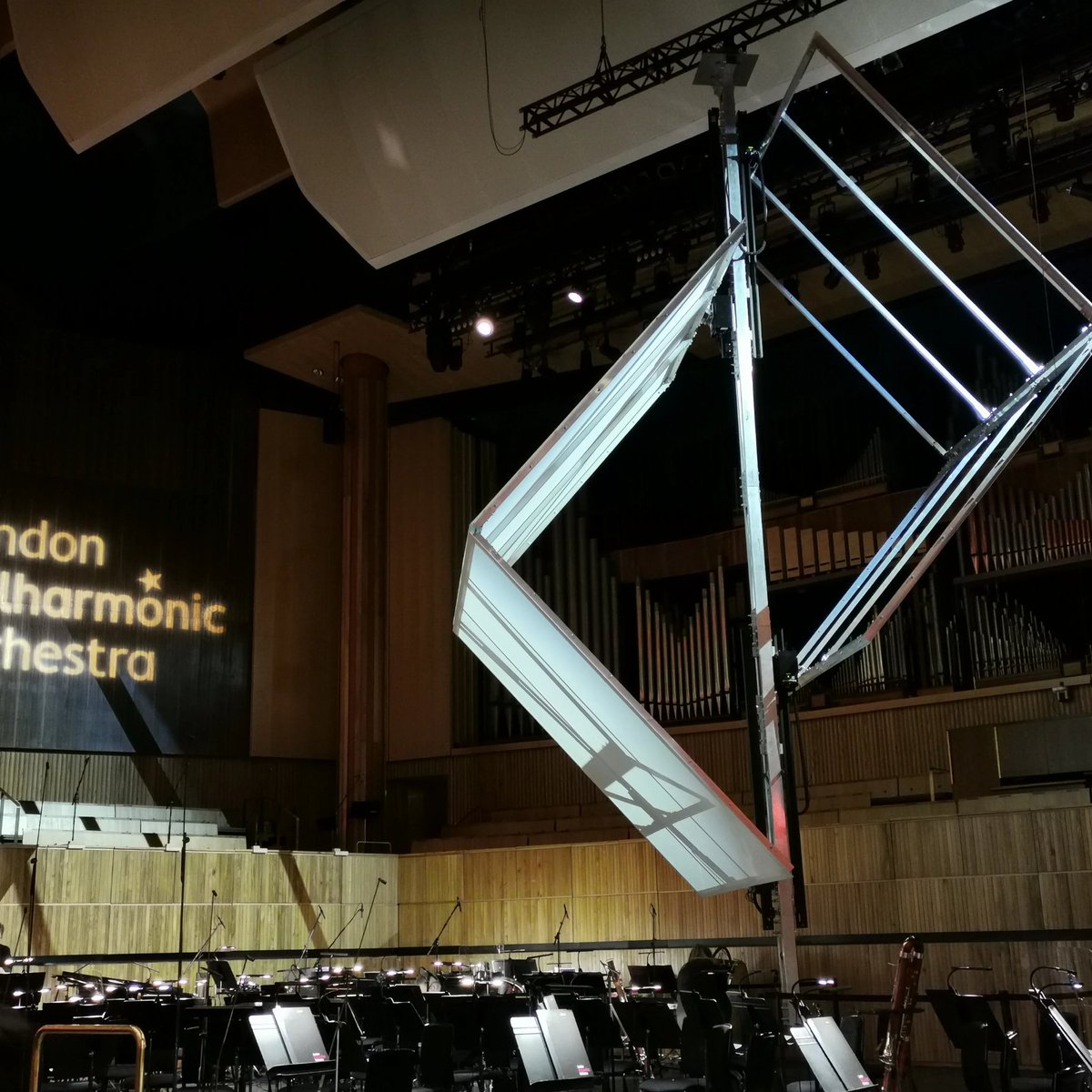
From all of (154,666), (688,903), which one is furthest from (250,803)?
(688,903)

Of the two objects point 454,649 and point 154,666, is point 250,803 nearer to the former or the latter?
point 154,666

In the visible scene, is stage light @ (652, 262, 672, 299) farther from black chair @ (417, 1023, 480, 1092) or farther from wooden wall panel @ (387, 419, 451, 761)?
black chair @ (417, 1023, 480, 1092)

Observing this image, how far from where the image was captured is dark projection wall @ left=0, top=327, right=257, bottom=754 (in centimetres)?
1495

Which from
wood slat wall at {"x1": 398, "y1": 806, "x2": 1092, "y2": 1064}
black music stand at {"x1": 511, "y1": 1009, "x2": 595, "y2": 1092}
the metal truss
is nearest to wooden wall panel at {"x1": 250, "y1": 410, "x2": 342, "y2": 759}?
wood slat wall at {"x1": 398, "y1": 806, "x2": 1092, "y2": 1064}

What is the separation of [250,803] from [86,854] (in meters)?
4.18

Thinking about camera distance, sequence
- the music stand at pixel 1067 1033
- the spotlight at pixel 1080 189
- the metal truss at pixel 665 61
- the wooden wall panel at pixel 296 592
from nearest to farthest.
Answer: the music stand at pixel 1067 1033 → the metal truss at pixel 665 61 → the spotlight at pixel 1080 189 → the wooden wall panel at pixel 296 592

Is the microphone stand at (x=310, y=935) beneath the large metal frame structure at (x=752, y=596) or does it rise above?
beneath

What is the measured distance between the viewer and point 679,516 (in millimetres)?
15633

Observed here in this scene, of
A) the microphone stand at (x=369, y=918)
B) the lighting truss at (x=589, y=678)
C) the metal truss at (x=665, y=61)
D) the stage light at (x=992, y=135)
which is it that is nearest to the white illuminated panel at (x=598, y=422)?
the lighting truss at (x=589, y=678)

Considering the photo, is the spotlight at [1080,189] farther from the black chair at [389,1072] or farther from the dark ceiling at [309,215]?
the black chair at [389,1072]

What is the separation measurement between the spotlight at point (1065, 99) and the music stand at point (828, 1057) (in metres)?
8.36

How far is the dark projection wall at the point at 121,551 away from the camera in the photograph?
15.0 meters

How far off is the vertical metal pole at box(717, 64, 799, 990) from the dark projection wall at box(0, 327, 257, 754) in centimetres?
1220

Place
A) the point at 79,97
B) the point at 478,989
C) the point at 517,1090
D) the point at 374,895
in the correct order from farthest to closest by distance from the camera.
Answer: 1. the point at 374,895
2. the point at 79,97
3. the point at 478,989
4. the point at 517,1090
